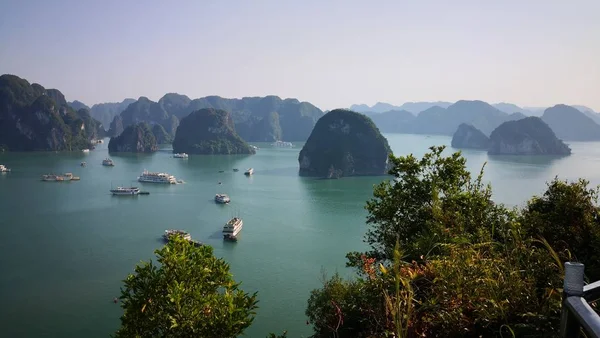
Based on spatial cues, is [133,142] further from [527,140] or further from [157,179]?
[527,140]

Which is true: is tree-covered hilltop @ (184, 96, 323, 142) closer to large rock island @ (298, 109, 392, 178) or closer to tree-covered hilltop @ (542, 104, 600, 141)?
large rock island @ (298, 109, 392, 178)

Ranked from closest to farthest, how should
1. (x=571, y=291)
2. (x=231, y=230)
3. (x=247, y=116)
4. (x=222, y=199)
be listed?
(x=571, y=291) → (x=231, y=230) → (x=222, y=199) → (x=247, y=116)

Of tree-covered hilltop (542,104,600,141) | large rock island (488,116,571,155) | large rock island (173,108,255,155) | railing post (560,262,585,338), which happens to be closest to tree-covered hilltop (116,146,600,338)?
railing post (560,262,585,338)

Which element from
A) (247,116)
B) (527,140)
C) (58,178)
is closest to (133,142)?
(58,178)

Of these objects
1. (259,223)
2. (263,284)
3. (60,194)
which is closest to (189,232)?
(259,223)

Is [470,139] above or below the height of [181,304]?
above
